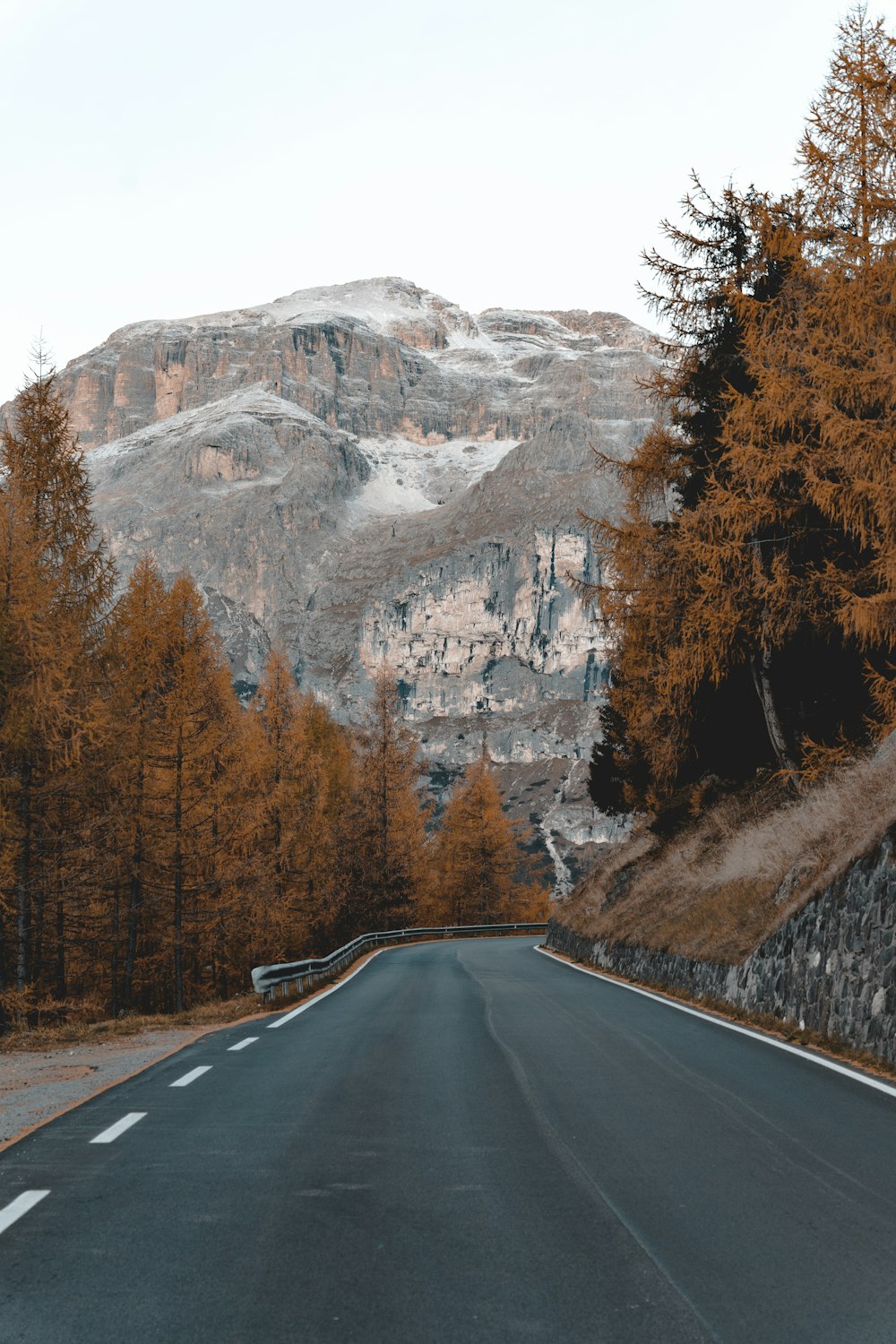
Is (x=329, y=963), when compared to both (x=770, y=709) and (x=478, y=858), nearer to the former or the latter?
(x=770, y=709)

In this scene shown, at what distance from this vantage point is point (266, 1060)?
9.46 m

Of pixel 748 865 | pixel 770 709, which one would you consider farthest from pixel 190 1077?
pixel 770 709

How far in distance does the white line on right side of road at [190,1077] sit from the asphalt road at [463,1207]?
0.30ft

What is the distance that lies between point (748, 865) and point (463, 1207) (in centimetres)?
1261

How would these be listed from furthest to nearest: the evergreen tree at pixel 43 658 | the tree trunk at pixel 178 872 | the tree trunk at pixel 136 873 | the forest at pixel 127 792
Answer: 1. the tree trunk at pixel 178 872
2. the tree trunk at pixel 136 873
3. the forest at pixel 127 792
4. the evergreen tree at pixel 43 658

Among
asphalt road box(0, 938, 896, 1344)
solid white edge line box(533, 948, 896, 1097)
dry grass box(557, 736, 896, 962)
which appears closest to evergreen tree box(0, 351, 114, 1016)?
asphalt road box(0, 938, 896, 1344)

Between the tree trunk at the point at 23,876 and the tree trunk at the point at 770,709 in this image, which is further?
the tree trunk at the point at 770,709

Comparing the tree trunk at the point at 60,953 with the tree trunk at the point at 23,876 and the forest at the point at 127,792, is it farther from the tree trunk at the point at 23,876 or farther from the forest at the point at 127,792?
the tree trunk at the point at 23,876

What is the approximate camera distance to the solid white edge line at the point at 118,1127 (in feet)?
20.1

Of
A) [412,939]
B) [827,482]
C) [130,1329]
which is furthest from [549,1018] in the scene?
[412,939]

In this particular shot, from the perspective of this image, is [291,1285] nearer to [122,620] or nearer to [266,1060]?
[266,1060]

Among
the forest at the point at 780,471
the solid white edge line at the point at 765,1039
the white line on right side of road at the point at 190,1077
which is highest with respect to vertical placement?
the forest at the point at 780,471

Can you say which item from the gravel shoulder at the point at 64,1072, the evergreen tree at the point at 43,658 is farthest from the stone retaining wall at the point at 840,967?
the evergreen tree at the point at 43,658

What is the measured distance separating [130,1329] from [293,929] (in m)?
32.6
